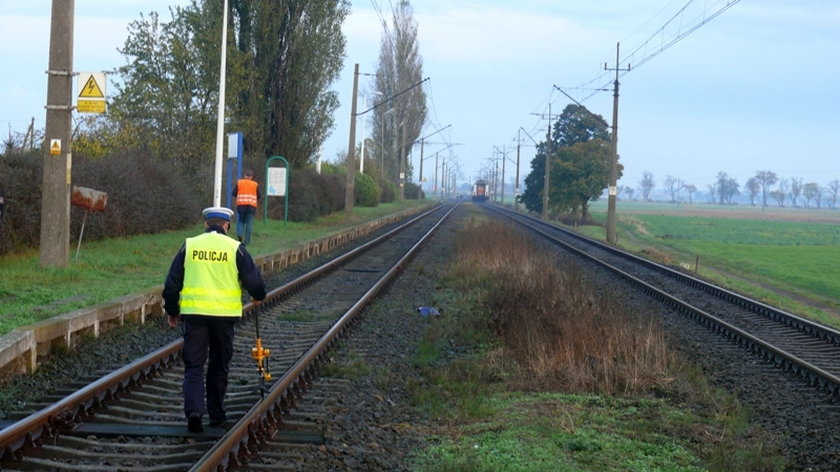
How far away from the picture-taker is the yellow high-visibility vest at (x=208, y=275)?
290 inches

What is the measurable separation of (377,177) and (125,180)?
51.8m

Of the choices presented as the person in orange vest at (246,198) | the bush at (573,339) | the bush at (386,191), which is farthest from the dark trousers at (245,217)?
the bush at (386,191)

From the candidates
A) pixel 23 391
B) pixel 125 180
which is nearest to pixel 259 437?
pixel 23 391

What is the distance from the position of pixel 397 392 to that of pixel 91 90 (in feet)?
26.3

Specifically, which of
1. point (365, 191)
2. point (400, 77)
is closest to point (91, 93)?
point (365, 191)

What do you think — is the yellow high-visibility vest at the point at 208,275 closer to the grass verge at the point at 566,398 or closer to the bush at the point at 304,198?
the grass verge at the point at 566,398

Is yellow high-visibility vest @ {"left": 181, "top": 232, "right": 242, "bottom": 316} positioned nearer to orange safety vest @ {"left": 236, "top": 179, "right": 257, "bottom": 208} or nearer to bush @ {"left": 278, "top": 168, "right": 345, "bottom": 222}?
orange safety vest @ {"left": 236, "top": 179, "right": 257, "bottom": 208}

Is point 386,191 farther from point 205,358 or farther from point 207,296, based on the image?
point 207,296

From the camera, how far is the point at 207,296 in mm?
7406

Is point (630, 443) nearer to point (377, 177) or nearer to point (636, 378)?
point (636, 378)

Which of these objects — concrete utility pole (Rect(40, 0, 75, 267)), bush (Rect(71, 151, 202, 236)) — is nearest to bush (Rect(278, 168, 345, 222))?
bush (Rect(71, 151, 202, 236))

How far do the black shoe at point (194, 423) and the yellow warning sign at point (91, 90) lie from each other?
8833 mm

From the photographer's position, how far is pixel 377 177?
7356 cm

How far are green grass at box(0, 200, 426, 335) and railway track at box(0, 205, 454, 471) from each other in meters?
2.13
